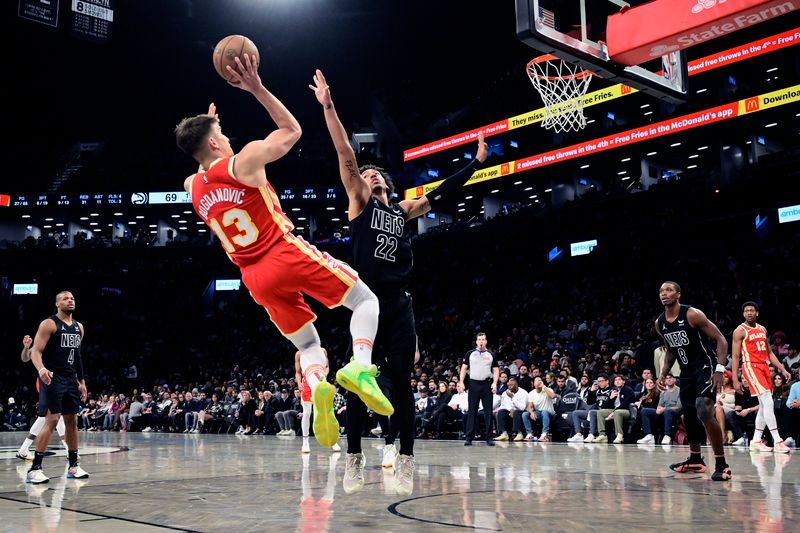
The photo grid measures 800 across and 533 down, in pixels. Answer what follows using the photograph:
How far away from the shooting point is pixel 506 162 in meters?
32.8

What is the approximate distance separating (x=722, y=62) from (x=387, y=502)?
988 inches

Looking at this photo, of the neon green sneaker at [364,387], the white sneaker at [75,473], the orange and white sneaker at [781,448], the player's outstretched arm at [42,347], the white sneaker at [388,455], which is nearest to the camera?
the neon green sneaker at [364,387]

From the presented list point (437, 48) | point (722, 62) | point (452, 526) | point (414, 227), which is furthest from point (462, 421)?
point (414, 227)

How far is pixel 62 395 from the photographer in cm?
740

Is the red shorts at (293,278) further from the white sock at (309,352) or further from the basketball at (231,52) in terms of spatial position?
the basketball at (231,52)

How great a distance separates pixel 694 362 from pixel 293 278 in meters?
4.68

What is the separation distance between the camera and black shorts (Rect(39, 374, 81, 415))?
287 inches

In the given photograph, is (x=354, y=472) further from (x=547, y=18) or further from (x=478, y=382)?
(x=478, y=382)

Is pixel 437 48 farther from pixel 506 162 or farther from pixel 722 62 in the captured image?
pixel 722 62

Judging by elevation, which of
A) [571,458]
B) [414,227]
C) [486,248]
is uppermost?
[414,227]

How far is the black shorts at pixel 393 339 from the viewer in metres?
5.04

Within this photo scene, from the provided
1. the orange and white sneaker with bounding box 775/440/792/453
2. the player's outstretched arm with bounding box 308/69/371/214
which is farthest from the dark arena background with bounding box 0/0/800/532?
the player's outstretched arm with bounding box 308/69/371/214

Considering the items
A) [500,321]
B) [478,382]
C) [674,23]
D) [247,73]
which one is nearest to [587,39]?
[674,23]

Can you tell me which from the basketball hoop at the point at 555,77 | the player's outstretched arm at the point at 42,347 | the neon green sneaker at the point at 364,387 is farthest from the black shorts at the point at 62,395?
the basketball hoop at the point at 555,77
